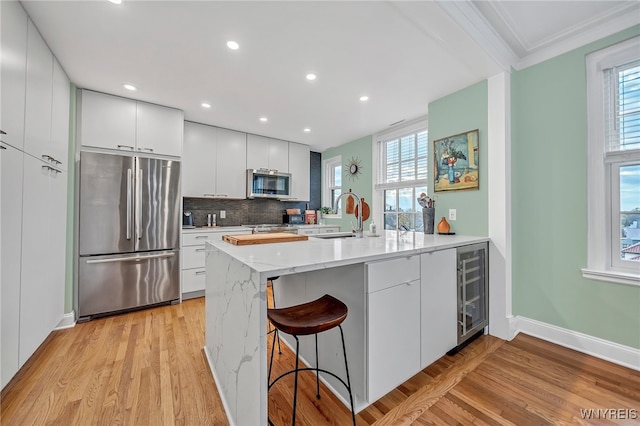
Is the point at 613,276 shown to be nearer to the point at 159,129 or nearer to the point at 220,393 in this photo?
the point at 220,393

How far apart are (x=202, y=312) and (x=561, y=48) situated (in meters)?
4.27

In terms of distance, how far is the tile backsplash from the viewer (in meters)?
4.02

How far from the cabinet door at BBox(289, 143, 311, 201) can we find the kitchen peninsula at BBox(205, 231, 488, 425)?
119 inches

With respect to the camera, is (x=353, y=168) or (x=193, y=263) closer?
(x=193, y=263)

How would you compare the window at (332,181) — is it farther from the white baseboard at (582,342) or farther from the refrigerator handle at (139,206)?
the white baseboard at (582,342)

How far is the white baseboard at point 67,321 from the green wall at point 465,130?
3951mm

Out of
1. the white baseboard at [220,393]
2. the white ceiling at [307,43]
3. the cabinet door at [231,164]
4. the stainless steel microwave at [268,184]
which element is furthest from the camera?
the stainless steel microwave at [268,184]

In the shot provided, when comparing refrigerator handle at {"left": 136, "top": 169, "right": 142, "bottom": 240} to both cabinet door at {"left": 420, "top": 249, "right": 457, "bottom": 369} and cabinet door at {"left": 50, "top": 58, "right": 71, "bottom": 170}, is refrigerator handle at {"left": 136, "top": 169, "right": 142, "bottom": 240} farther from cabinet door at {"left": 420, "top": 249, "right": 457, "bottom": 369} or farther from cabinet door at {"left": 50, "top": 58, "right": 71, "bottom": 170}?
cabinet door at {"left": 420, "top": 249, "right": 457, "bottom": 369}

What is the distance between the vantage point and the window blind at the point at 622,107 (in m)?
1.86

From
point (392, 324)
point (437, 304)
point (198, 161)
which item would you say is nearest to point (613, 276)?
point (437, 304)

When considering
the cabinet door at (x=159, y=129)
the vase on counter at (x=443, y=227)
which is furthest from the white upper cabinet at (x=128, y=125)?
the vase on counter at (x=443, y=227)

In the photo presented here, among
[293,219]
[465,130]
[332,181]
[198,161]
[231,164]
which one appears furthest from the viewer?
[332,181]

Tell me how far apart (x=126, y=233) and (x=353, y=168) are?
3.50m

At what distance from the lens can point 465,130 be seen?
8.57 feet
